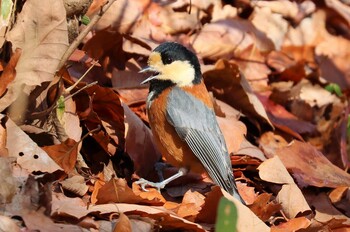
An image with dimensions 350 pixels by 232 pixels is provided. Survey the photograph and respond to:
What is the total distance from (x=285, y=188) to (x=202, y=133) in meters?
0.58

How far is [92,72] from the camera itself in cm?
533

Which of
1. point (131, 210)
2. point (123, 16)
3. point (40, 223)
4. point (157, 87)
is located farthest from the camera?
point (123, 16)

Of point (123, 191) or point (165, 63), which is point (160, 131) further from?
point (123, 191)

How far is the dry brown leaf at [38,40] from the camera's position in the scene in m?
4.18

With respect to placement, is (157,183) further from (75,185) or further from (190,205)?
(75,185)

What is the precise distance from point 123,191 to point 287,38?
4.04 meters

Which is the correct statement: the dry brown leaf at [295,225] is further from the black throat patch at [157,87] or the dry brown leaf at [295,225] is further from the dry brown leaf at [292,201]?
the black throat patch at [157,87]

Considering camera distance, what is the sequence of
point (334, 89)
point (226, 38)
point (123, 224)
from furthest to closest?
point (334, 89)
point (226, 38)
point (123, 224)

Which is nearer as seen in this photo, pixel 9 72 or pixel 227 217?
pixel 227 217

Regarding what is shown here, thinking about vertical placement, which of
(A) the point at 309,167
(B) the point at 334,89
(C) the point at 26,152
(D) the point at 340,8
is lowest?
(B) the point at 334,89

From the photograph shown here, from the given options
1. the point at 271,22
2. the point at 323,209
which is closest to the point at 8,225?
the point at 323,209

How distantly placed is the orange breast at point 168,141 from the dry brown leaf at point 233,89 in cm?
99

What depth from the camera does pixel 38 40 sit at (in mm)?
4215

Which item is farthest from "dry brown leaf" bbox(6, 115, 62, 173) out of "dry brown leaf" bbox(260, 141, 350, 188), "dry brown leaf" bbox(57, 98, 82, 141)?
"dry brown leaf" bbox(260, 141, 350, 188)
